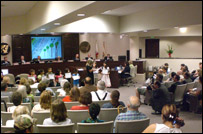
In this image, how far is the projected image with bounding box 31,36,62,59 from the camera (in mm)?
15137

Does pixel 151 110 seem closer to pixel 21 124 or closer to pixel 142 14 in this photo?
pixel 21 124

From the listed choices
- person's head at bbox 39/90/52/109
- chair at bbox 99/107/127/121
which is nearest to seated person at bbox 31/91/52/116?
person's head at bbox 39/90/52/109

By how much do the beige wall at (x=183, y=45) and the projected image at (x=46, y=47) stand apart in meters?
6.26

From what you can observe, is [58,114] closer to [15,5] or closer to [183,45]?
[15,5]

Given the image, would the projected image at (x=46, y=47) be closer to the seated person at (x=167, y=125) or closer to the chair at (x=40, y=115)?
the chair at (x=40, y=115)

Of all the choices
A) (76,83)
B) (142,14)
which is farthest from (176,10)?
(76,83)

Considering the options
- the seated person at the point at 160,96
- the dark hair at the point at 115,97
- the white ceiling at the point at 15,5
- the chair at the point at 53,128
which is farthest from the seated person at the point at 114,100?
the white ceiling at the point at 15,5

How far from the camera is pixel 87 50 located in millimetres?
16219

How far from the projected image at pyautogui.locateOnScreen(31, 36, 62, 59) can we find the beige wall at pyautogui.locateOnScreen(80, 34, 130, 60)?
61.9 inches

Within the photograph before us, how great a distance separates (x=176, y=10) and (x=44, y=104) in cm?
839


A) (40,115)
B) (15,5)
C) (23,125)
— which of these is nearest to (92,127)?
(23,125)

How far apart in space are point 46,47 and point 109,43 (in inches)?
169

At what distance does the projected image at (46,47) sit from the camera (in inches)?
596

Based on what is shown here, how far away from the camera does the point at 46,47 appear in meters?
15.5
